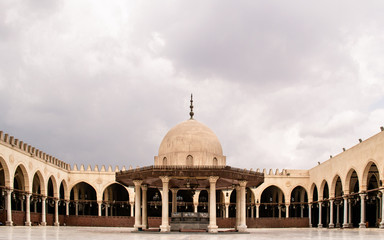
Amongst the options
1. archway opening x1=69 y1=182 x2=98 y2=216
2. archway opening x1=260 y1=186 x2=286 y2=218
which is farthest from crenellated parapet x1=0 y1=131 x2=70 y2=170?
archway opening x1=260 y1=186 x2=286 y2=218

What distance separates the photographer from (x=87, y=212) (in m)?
51.9

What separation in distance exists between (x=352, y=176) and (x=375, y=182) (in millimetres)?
3306

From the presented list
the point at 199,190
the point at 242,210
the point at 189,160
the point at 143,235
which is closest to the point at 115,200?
the point at 199,190

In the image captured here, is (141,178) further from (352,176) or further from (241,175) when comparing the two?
(352,176)

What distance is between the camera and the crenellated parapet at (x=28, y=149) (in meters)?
30.1

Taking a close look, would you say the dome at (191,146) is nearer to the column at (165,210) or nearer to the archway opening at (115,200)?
the column at (165,210)

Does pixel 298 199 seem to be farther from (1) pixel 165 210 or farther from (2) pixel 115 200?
(1) pixel 165 210

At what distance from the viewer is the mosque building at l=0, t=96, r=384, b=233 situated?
77.9 ft

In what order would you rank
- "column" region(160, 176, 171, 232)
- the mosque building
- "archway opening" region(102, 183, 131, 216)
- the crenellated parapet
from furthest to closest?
"archway opening" region(102, 183, 131, 216)
the crenellated parapet
the mosque building
"column" region(160, 176, 171, 232)

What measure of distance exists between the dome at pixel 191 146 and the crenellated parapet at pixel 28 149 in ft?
35.0

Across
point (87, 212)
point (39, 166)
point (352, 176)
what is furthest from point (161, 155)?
point (87, 212)

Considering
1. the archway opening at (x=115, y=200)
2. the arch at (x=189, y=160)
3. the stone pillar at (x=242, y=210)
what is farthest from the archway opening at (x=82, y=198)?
the stone pillar at (x=242, y=210)

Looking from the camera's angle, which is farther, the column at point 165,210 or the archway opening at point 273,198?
the archway opening at point 273,198

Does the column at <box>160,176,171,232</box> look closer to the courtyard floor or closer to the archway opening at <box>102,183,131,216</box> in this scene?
the courtyard floor
